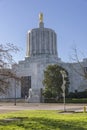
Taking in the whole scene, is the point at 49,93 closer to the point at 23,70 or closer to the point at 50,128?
the point at 23,70

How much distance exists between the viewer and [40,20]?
471 feet

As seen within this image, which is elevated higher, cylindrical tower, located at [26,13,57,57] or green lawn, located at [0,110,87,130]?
cylindrical tower, located at [26,13,57,57]

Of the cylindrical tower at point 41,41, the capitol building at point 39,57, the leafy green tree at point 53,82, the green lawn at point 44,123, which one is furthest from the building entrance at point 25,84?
the cylindrical tower at point 41,41

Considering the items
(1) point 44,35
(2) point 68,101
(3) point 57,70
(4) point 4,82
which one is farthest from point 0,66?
(1) point 44,35

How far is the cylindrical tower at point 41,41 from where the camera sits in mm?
Answer: 140000

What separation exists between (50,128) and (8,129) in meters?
1.72

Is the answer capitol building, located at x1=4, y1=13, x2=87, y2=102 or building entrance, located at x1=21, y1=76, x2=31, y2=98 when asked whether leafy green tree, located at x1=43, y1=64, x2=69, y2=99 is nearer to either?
building entrance, located at x1=21, y1=76, x2=31, y2=98

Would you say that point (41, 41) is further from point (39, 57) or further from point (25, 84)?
point (25, 84)

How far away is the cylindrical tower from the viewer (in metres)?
140

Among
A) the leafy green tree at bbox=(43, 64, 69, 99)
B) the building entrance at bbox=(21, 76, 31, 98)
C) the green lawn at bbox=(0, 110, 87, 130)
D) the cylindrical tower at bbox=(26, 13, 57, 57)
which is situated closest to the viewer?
the green lawn at bbox=(0, 110, 87, 130)

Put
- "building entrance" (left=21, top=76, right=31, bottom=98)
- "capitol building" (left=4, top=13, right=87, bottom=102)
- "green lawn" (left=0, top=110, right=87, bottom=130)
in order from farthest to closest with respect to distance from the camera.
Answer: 1. "capitol building" (left=4, top=13, right=87, bottom=102)
2. "building entrance" (left=21, top=76, right=31, bottom=98)
3. "green lawn" (left=0, top=110, right=87, bottom=130)

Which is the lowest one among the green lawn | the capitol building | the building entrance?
the green lawn

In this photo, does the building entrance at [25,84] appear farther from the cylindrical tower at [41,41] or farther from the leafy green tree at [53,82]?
the cylindrical tower at [41,41]

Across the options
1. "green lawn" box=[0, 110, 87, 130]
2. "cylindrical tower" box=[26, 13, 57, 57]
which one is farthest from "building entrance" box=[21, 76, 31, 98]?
"cylindrical tower" box=[26, 13, 57, 57]
